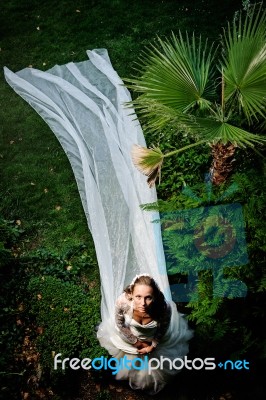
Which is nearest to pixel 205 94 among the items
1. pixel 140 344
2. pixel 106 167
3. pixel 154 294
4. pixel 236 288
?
pixel 106 167

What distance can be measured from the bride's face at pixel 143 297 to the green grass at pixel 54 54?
1759 mm

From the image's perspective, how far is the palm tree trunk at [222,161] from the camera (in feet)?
14.4

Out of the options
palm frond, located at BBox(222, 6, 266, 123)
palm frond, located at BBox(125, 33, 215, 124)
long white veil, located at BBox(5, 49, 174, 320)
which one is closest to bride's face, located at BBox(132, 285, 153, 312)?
long white veil, located at BBox(5, 49, 174, 320)

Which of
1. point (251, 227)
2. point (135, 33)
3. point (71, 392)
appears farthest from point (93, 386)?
point (135, 33)

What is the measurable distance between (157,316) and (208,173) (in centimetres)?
221

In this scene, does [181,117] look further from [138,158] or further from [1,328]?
[1,328]

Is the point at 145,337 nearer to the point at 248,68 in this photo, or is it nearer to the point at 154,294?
the point at 154,294

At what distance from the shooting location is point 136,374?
4230mm

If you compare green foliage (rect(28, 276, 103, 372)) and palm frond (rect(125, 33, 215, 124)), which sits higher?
palm frond (rect(125, 33, 215, 124))

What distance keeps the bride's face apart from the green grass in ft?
5.77

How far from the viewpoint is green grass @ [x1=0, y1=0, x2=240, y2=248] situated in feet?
18.9

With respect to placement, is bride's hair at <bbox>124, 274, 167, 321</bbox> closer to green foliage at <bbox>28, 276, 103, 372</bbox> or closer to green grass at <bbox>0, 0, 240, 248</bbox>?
green foliage at <bbox>28, 276, 103, 372</bbox>

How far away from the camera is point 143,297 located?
3906 mm

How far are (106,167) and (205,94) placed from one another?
173 cm
